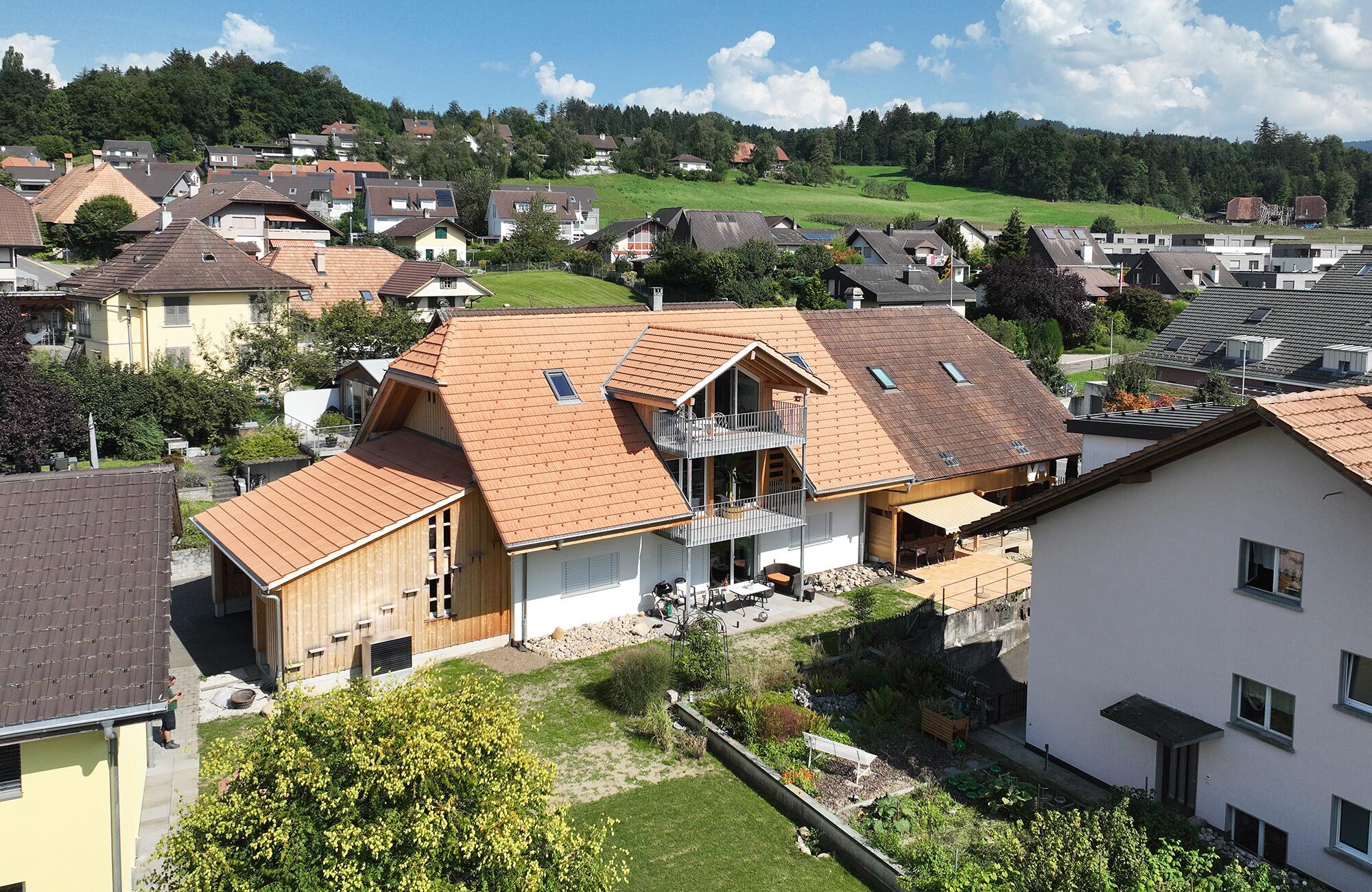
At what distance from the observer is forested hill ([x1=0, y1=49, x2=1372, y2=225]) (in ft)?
479

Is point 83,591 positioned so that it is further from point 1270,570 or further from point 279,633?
point 1270,570

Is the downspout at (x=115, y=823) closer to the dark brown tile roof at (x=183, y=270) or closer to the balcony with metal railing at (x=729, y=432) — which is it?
the balcony with metal railing at (x=729, y=432)

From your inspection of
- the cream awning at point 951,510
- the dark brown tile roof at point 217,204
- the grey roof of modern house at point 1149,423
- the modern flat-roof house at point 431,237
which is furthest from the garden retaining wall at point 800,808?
the modern flat-roof house at point 431,237

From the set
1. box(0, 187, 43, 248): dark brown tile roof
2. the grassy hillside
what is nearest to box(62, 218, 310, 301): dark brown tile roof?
box(0, 187, 43, 248): dark brown tile roof

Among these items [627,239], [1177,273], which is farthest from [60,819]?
[1177,273]

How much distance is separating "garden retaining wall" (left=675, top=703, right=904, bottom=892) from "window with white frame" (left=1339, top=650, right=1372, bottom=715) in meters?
6.19

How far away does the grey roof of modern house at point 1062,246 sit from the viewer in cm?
9238

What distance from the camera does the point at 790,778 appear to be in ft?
54.1

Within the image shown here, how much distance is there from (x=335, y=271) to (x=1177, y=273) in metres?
70.3

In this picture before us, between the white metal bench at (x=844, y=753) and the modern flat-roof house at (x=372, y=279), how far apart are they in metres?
40.9

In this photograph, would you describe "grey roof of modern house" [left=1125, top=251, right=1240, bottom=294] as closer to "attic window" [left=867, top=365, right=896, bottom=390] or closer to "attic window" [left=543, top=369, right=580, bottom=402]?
"attic window" [left=867, top=365, right=896, bottom=390]

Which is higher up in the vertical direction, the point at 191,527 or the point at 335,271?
the point at 335,271

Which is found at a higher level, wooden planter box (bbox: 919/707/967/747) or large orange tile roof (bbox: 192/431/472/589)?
large orange tile roof (bbox: 192/431/472/589)

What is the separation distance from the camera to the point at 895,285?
243 ft
